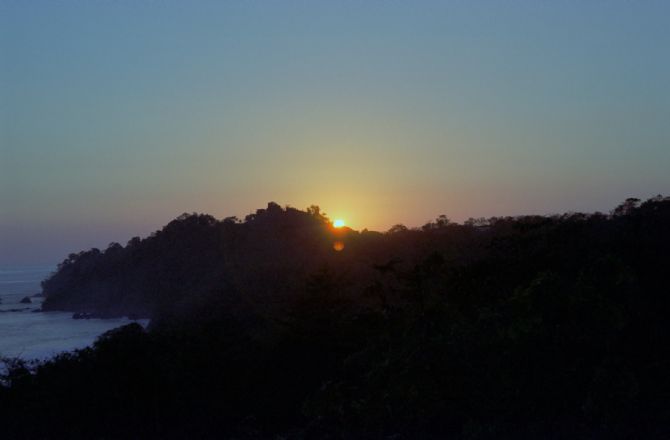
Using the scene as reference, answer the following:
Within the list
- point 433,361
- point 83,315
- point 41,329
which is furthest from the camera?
point 83,315

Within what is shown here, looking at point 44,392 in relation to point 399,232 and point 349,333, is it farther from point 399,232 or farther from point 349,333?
point 399,232

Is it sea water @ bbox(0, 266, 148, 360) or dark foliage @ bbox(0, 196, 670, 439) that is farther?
sea water @ bbox(0, 266, 148, 360)

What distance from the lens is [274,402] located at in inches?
565

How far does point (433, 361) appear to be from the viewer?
1087cm

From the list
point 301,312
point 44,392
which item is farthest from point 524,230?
→ point 44,392

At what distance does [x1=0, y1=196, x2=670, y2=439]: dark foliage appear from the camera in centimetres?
998

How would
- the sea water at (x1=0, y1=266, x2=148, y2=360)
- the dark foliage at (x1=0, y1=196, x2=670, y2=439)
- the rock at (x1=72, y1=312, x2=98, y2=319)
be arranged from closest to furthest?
the dark foliage at (x1=0, y1=196, x2=670, y2=439), the sea water at (x1=0, y1=266, x2=148, y2=360), the rock at (x1=72, y1=312, x2=98, y2=319)

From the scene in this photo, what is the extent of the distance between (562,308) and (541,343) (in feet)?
1.81

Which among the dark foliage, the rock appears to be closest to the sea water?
the rock

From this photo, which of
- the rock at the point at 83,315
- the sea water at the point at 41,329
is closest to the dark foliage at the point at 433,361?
the sea water at the point at 41,329

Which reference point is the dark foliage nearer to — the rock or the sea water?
the sea water

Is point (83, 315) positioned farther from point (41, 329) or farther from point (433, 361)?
point (433, 361)

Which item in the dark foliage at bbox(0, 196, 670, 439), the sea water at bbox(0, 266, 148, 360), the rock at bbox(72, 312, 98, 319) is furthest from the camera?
the rock at bbox(72, 312, 98, 319)

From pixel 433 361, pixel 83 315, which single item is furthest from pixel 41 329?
pixel 433 361
